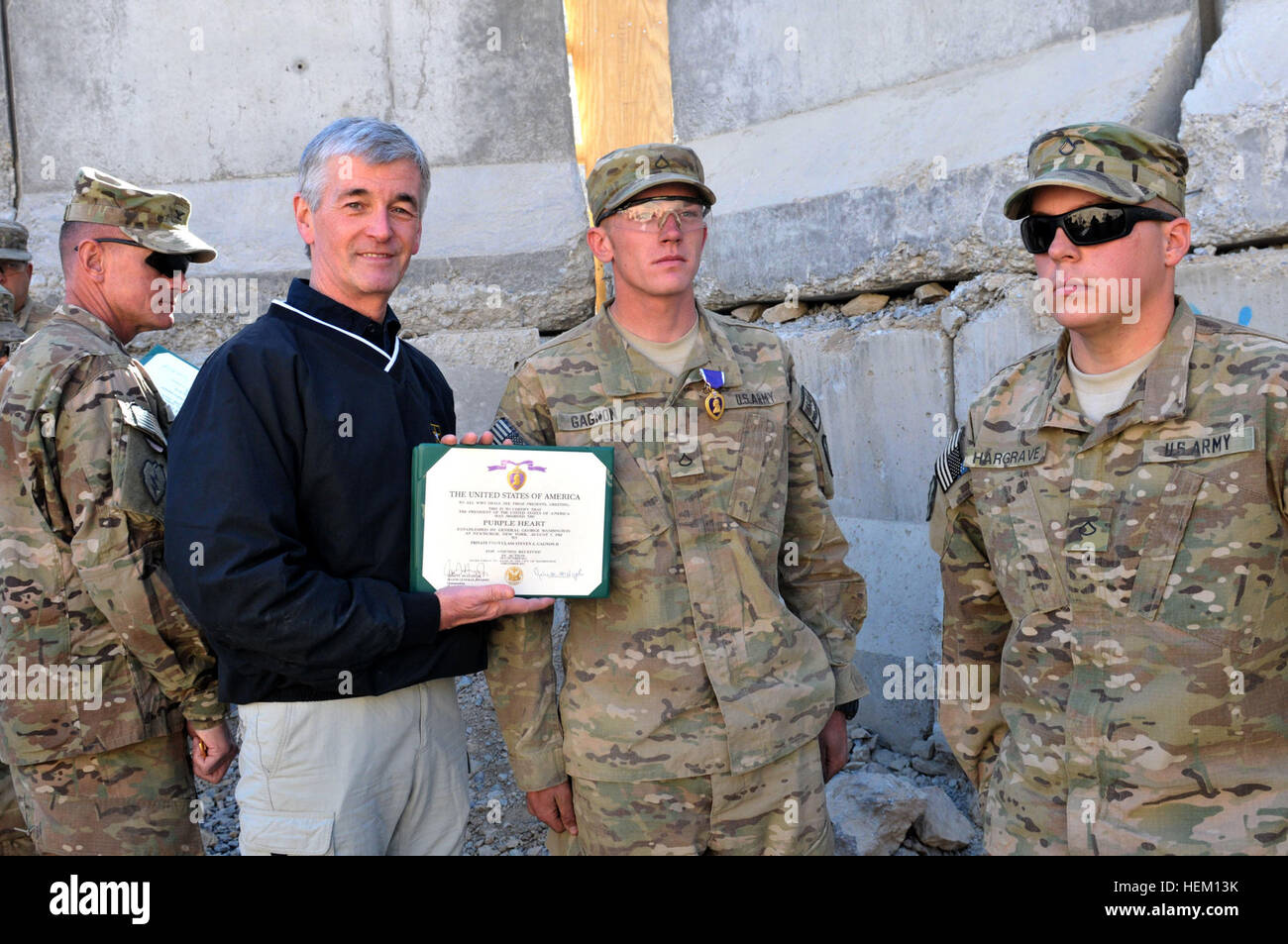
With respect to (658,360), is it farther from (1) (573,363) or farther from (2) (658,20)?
(2) (658,20)

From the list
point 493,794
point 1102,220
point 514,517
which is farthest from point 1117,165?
point 493,794

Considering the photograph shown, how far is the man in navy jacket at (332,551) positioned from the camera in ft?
7.04

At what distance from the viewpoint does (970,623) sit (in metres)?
2.53

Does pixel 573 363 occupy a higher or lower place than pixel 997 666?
higher

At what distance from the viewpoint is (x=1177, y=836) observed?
2059 millimetres

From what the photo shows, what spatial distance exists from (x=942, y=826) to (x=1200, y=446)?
1973 millimetres

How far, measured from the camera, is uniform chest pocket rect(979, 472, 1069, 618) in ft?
7.37

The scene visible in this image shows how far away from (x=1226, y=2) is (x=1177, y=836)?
2.66 meters

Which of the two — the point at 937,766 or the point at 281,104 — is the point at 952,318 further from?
the point at 281,104

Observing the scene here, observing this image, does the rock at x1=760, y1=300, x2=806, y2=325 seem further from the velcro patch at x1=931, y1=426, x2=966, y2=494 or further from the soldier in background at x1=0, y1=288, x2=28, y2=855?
the soldier in background at x1=0, y1=288, x2=28, y2=855

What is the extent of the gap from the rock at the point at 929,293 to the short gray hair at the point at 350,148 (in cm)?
229
